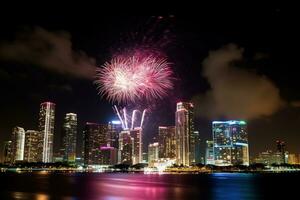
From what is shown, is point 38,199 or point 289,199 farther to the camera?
point 289,199

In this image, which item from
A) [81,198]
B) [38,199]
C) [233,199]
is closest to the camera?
[38,199]

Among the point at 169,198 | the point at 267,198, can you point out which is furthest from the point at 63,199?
the point at 267,198

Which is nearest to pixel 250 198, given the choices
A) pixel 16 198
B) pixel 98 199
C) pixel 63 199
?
pixel 98 199

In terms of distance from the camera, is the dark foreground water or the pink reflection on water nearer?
the pink reflection on water

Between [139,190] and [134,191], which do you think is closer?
[134,191]

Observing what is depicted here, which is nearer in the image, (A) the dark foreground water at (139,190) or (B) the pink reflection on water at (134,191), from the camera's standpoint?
(B) the pink reflection on water at (134,191)

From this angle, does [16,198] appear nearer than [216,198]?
Yes

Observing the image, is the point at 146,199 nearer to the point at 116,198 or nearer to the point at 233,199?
the point at 116,198

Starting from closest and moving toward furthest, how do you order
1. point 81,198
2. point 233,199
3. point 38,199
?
point 38,199, point 81,198, point 233,199

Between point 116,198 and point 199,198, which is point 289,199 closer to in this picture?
point 199,198
